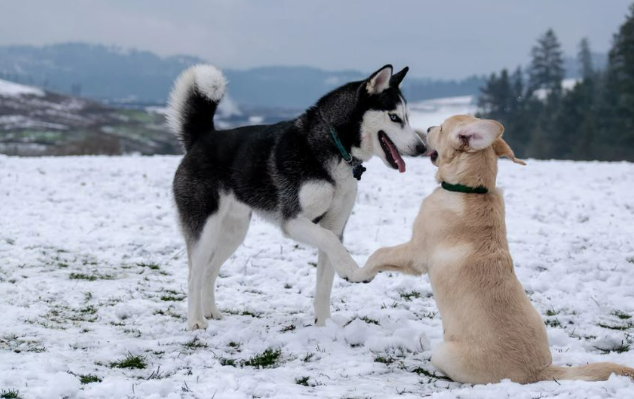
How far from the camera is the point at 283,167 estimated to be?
5852mm

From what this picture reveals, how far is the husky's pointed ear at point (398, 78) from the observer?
577cm

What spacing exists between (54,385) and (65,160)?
49.4ft

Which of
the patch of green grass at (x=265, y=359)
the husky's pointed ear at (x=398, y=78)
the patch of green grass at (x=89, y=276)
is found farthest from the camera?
the patch of green grass at (x=89, y=276)

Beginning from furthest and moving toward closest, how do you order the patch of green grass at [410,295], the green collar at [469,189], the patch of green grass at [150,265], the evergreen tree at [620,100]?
1. the evergreen tree at [620,100]
2. the patch of green grass at [150,265]
3. the patch of green grass at [410,295]
4. the green collar at [469,189]

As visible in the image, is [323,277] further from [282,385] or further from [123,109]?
[123,109]

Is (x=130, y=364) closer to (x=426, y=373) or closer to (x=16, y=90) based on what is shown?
(x=426, y=373)

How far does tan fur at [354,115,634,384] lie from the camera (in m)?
4.21

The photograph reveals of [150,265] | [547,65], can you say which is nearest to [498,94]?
[547,65]

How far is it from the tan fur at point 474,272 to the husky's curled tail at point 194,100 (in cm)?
251

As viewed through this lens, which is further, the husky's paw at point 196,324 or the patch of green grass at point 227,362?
the husky's paw at point 196,324

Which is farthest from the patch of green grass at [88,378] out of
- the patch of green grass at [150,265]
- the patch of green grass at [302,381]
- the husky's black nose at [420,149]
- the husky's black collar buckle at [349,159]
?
the patch of green grass at [150,265]

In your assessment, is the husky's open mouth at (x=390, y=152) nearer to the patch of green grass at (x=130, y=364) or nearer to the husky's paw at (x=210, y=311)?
the husky's paw at (x=210, y=311)

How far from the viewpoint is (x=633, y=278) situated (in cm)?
771

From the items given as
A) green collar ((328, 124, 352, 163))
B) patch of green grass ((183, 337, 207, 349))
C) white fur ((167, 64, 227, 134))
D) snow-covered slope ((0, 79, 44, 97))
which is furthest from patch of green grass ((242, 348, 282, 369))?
snow-covered slope ((0, 79, 44, 97))
